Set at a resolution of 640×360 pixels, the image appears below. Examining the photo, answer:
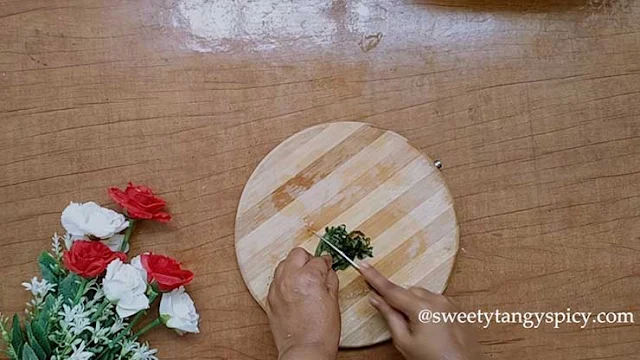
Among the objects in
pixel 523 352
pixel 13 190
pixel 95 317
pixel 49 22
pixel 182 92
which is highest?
pixel 49 22

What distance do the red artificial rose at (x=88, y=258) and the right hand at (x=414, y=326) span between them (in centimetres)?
35

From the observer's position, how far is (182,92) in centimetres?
104

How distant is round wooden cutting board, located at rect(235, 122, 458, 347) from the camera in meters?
0.98

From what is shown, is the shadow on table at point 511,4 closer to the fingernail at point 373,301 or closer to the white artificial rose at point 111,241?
the fingernail at point 373,301

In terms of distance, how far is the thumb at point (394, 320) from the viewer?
948 mm

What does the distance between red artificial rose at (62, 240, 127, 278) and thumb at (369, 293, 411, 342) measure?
36 centimetres

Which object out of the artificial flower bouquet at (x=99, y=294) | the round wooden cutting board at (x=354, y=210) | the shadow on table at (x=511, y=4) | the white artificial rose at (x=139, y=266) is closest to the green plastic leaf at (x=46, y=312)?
the artificial flower bouquet at (x=99, y=294)

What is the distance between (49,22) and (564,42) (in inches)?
30.8

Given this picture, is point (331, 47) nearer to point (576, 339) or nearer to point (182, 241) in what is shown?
point (182, 241)

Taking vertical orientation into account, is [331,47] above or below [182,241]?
above

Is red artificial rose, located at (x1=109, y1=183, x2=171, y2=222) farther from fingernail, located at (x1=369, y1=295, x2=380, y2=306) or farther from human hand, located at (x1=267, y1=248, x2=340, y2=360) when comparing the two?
fingernail, located at (x1=369, y1=295, x2=380, y2=306)

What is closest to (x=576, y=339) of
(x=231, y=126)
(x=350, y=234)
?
(x=350, y=234)

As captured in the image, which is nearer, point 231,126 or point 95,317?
point 95,317

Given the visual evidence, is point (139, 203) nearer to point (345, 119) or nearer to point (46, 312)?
point (46, 312)
